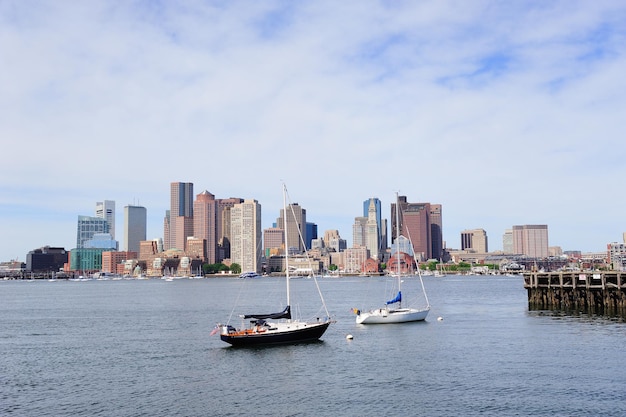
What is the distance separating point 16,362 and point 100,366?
9220 millimetres

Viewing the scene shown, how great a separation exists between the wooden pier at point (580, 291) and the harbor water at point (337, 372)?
10675 mm

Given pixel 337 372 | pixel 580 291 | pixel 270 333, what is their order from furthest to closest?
pixel 580 291 → pixel 270 333 → pixel 337 372

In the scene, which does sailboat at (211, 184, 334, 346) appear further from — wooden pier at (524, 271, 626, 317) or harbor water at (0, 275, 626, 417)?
wooden pier at (524, 271, 626, 317)

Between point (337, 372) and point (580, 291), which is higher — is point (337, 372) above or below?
below

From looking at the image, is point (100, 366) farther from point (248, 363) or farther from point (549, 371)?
point (549, 371)

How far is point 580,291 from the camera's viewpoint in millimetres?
101125

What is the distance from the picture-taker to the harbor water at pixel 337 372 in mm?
42594

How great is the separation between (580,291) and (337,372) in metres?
61.2

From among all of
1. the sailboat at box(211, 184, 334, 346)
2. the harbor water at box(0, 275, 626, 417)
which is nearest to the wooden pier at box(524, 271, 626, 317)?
the harbor water at box(0, 275, 626, 417)

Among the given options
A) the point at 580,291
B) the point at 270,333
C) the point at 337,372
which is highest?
the point at 580,291

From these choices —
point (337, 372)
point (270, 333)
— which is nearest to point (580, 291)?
point (270, 333)

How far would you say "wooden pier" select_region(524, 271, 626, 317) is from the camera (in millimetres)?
94438

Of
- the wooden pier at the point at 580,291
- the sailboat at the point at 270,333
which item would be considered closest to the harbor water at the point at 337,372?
the sailboat at the point at 270,333

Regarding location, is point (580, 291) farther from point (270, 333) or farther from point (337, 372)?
point (337, 372)
